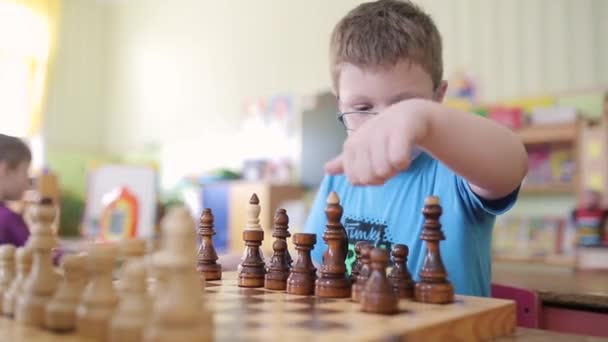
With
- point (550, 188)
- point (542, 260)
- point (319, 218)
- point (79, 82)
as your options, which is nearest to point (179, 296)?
point (319, 218)

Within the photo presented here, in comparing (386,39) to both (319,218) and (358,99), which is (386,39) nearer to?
(358,99)

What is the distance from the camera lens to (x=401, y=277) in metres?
0.80

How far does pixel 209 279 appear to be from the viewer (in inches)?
37.8

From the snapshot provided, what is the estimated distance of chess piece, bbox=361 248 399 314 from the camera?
2.19 ft

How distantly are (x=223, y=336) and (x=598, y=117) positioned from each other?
3.03 meters

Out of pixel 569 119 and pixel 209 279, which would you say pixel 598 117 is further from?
pixel 209 279

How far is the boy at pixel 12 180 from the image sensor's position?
1.54 meters

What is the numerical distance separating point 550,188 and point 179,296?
3.01m

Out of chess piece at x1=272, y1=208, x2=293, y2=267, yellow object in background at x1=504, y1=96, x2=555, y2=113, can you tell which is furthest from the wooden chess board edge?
yellow object in background at x1=504, y1=96, x2=555, y2=113

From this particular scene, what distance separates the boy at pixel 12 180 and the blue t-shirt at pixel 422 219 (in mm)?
821

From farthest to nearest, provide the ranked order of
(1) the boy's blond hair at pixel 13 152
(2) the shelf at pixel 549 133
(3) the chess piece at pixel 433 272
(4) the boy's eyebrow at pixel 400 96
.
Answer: (2) the shelf at pixel 549 133
(1) the boy's blond hair at pixel 13 152
(4) the boy's eyebrow at pixel 400 96
(3) the chess piece at pixel 433 272

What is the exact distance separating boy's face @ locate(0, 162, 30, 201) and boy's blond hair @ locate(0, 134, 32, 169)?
0.04ft

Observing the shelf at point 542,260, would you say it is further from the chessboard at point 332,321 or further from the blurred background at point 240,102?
the chessboard at point 332,321

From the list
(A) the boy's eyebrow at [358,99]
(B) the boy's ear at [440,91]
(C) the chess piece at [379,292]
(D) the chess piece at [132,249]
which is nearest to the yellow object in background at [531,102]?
(B) the boy's ear at [440,91]
